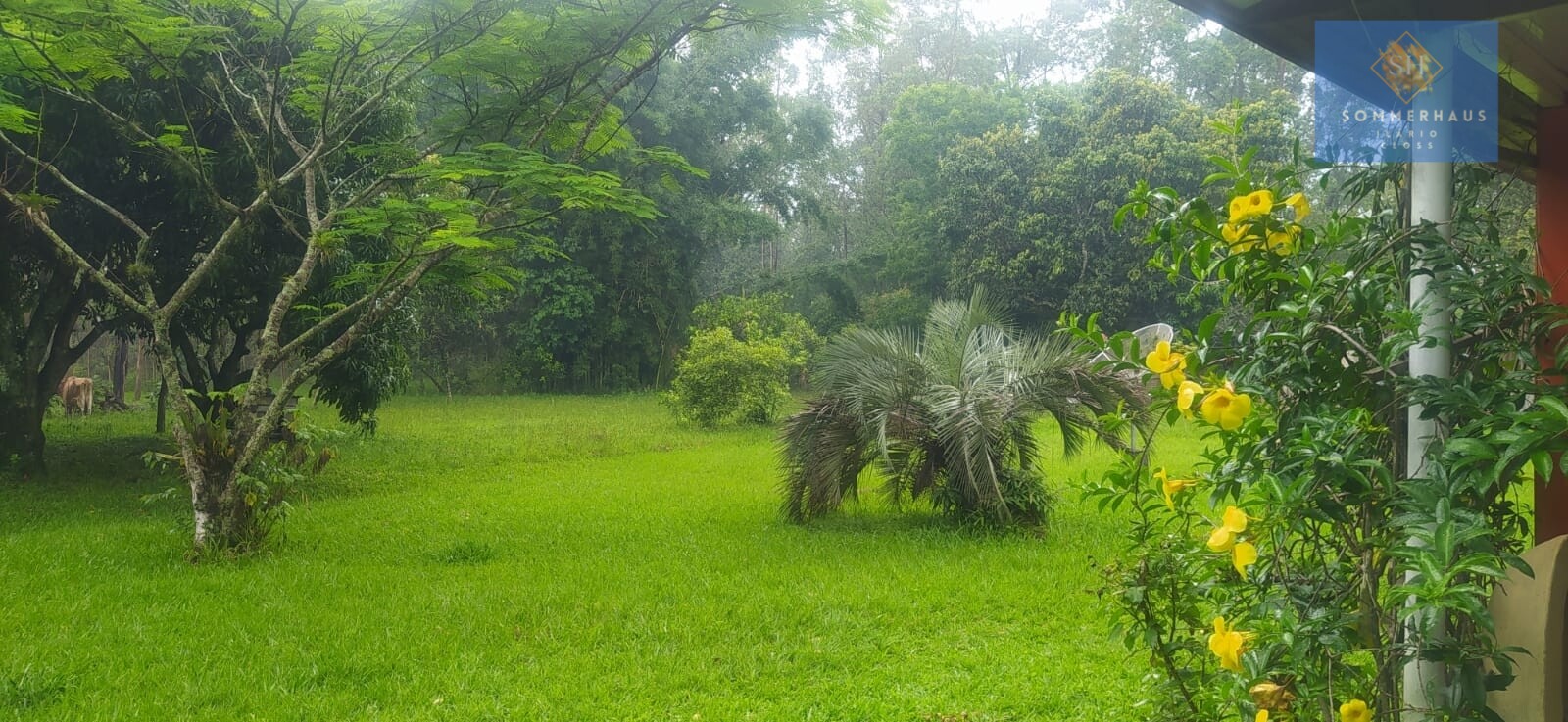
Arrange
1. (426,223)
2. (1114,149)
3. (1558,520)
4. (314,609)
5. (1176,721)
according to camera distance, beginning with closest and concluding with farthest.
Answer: (1176,721) → (1558,520) → (314,609) → (426,223) → (1114,149)

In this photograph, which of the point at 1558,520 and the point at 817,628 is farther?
the point at 817,628

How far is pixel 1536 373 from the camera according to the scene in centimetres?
131

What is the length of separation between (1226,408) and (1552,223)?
1314mm

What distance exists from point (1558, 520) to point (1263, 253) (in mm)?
1064

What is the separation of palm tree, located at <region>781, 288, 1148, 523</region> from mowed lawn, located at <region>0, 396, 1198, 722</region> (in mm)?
276

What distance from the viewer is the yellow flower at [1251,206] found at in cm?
160

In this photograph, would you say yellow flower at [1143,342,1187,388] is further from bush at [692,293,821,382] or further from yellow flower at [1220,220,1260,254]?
bush at [692,293,821,382]

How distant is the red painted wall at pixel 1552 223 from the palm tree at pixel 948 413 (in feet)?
11.0

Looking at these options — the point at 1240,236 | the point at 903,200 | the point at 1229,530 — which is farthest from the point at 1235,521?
the point at 903,200

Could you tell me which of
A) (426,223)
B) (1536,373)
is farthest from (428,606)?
(1536,373)

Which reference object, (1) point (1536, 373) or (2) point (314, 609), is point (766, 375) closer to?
(2) point (314, 609)

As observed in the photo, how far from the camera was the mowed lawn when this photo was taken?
10.7ft

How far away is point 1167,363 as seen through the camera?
1.63m

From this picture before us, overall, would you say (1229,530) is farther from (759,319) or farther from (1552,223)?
(759,319)
